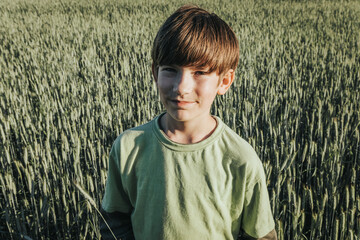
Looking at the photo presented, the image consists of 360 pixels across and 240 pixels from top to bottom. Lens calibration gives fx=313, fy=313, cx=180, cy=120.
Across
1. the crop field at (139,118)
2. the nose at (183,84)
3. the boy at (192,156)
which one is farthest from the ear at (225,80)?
the crop field at (139,118)

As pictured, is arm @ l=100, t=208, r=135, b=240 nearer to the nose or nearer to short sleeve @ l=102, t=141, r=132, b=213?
short sleeve @ l=102, t=141, r=132, b=213

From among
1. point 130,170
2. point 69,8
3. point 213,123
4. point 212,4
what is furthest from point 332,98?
point 69,8

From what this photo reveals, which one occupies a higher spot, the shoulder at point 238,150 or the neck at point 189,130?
the neck at point 189,130

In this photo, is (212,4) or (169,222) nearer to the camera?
(169,222)

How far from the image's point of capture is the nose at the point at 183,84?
0.72m

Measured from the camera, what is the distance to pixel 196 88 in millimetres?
755

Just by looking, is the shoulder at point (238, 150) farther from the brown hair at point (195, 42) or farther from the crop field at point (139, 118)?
the crop field at point (139, 118)

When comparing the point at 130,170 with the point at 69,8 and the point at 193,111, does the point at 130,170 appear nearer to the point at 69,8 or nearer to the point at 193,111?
the point at 193,111

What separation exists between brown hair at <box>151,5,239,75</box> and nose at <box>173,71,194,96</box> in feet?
0.08

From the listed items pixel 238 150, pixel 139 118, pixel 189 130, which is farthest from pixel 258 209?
pixel 139 118

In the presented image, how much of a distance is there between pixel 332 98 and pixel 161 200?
79.5 inches

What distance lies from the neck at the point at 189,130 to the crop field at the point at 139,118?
27cm

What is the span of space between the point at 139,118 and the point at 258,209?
4.04ft

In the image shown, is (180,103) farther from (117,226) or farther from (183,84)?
(117,226)
